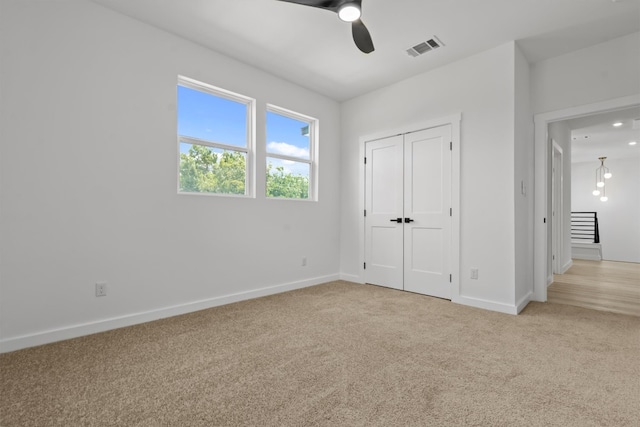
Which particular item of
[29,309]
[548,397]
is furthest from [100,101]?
[548,397]

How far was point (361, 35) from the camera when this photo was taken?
224 cm

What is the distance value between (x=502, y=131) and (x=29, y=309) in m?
4.46

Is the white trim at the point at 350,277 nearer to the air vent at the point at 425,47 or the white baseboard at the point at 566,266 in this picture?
the air vent at the point at 425,47

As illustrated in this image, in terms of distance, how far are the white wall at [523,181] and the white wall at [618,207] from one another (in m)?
6.68

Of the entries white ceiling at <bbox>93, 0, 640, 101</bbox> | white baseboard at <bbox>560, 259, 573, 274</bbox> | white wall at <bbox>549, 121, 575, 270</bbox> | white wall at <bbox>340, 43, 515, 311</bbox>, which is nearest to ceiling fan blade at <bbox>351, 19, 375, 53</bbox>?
white ceiling at <bbox>93, 0, 640, 101</bbox>

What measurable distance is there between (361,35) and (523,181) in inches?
97.2

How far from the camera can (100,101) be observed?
2613mm

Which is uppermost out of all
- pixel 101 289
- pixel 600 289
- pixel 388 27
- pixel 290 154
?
pixel 388 27

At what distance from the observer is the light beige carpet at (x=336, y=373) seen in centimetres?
148

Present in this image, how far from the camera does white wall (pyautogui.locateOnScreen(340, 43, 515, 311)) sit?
Answer: 125 inches

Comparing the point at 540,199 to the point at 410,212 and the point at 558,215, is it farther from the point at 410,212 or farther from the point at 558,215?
the point at 558,215

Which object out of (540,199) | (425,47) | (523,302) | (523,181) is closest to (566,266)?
(540,199)

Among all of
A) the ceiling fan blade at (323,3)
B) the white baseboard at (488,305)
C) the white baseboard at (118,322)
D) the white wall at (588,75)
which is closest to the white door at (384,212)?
the white baseboard at (488,305)

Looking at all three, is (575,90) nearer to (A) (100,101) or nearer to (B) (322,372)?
(B) (322,372)
